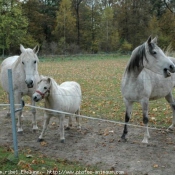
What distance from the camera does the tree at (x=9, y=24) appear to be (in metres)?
32.0

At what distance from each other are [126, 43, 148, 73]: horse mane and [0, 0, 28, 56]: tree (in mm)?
28367

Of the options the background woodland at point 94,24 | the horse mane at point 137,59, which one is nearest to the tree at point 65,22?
the background woodland at point 94,24

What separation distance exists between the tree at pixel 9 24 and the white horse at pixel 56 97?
27.4m

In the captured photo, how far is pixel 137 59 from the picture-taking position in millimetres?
5207

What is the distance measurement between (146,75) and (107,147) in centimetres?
172

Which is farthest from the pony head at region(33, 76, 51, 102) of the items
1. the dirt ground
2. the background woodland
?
the background woodland

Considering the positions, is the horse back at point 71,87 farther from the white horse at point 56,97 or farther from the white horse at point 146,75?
the white horse at point 146,75

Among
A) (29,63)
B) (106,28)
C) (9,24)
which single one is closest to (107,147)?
(29,63)

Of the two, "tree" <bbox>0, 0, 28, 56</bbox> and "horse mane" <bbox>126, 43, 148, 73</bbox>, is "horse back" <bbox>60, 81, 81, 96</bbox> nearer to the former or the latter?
"horse mane" <bbox>126, 43, 148, 73</bbox>

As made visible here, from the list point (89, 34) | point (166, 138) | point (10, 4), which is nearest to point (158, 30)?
point (89, 34)

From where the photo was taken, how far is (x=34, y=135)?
598 cm

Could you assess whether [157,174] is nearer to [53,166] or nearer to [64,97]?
[53,166]

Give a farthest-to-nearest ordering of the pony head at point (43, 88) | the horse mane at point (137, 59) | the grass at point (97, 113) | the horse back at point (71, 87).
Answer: the horse back at point (71, 87)
the horse mane at point (137, 59)
the pony head at point (43, 88)
the grass at point (97, 113)

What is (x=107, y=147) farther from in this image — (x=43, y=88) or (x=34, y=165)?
(x=43, y=88)
